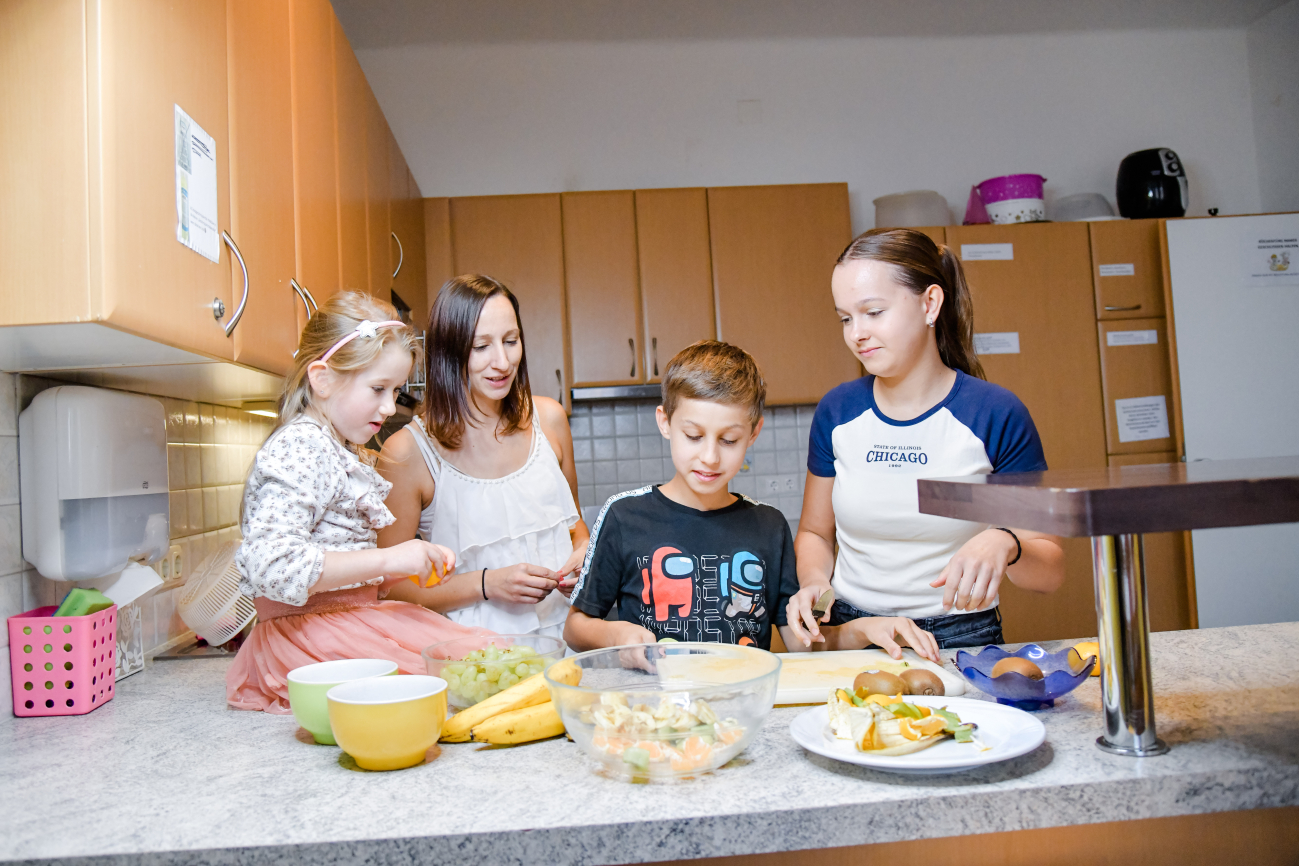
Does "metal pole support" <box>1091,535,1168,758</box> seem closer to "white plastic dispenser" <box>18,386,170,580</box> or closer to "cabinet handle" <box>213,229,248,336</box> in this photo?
"cabinet handle" <box>213,229,248,336</box>

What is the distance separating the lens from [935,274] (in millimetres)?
1381

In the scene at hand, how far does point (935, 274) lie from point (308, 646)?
3.59 feet

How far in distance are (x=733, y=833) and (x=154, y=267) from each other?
2.90ft

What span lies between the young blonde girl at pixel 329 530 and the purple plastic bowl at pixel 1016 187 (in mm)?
2550

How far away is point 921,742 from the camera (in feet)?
2.47

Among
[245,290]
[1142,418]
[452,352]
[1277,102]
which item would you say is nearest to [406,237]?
[452,352]

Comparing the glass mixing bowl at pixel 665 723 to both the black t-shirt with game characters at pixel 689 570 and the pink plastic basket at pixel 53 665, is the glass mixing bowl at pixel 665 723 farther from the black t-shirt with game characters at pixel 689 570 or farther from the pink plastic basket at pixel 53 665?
the pink plastic basket at pixel 53 665

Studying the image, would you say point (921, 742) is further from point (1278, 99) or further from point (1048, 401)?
point (1278, 99)

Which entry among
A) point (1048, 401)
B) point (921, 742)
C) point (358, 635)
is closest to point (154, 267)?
point (358, 635)

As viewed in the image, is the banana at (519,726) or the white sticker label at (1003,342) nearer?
the banana at (519,726)

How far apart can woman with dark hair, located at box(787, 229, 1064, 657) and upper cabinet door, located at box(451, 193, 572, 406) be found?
1.85 metres

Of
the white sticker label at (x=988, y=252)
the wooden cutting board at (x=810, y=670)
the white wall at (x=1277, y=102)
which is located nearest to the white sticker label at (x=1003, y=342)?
the white sticker label at (x=988, y=252)

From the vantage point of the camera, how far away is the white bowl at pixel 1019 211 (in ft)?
10.2

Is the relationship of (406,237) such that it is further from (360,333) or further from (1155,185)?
(1155,185)
